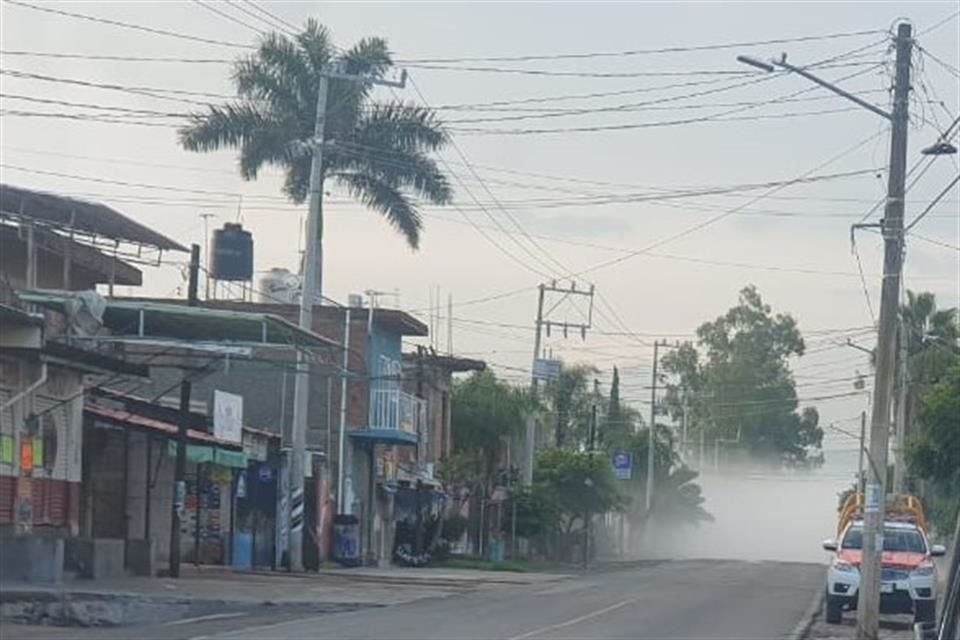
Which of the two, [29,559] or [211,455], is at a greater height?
[211,455]

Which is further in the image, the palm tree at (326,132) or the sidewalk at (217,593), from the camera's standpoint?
the palm tree at (326,132)

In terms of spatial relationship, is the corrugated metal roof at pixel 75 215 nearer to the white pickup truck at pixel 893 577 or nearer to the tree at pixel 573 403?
the white pickup truck at pixel 893 577

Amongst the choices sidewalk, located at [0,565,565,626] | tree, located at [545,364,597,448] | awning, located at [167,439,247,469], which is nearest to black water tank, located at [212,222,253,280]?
awning, located at [167,439,247,469]

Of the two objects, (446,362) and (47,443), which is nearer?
(47,443)

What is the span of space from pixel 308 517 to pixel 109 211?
19.6m

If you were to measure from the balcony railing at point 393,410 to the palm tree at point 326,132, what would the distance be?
5722 mm

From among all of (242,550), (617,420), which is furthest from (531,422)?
(617,420)

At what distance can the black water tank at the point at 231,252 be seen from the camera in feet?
163

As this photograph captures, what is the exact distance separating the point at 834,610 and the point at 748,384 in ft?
303

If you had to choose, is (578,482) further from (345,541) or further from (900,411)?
(345,541)

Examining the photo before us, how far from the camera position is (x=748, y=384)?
4914 inches

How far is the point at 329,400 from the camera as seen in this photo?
61.3 metres

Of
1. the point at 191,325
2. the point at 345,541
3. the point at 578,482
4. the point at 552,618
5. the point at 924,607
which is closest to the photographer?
the point at 552,618

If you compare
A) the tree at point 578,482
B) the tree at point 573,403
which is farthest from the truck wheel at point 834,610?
the tree at point 573,403
